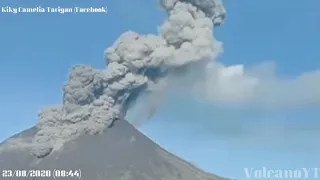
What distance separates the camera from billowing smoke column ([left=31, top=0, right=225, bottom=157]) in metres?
24.3

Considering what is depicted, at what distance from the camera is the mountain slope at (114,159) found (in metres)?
21.0

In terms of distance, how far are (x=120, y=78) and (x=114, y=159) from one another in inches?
139

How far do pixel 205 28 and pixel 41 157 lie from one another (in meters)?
7.56

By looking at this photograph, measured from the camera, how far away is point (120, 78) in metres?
25.7

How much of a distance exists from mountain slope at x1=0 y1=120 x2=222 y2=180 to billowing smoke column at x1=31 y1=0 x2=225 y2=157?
54 centimetres

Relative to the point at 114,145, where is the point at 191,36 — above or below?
above

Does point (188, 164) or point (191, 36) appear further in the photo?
point (191, 36)

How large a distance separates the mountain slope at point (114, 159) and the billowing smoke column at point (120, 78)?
54 cm

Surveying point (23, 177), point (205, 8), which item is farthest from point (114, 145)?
point (23, 177)

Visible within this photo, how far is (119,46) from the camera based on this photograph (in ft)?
74.3

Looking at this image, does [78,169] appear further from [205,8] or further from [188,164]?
[205,8]

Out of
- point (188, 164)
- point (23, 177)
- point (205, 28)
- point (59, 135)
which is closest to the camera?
point (23, 177)

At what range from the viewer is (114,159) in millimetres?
23703

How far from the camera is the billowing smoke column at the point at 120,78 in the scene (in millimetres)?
24312
